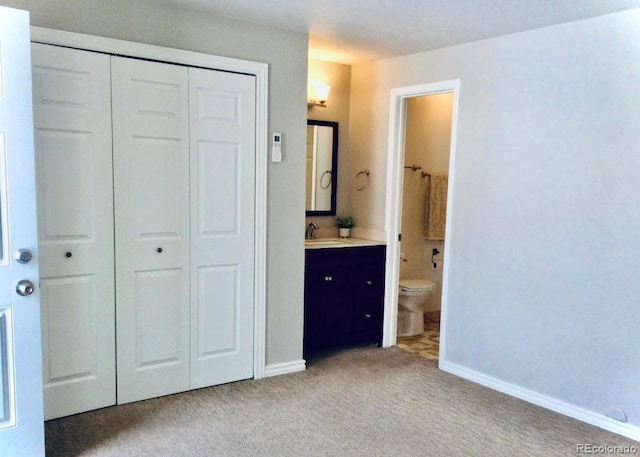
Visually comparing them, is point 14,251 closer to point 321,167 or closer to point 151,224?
point 151,224

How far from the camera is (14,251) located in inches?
89.5

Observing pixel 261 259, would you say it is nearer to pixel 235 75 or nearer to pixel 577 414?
pixel 235 75

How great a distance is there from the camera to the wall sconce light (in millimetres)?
4215

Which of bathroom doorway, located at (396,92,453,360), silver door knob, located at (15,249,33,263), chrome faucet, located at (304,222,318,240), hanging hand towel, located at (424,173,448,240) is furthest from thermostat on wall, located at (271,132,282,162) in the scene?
hanging hand towel, located at (424,173,448,240)

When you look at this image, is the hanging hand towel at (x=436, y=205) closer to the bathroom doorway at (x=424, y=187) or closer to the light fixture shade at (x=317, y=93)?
the bathroom doorway at (x=424, y=187)

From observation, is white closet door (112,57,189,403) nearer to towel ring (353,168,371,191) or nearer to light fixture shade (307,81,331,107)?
light fixture shade (307,81,331,107)

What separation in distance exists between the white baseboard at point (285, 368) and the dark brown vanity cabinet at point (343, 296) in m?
0.24

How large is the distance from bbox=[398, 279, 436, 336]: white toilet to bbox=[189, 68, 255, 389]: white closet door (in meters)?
1.66

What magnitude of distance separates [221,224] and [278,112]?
85cm

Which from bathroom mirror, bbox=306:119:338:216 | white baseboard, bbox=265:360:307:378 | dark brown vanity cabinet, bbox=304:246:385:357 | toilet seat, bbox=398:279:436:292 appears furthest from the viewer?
toilet seat, bbox=398:279:436:292

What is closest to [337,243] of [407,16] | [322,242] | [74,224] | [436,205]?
[322,242]

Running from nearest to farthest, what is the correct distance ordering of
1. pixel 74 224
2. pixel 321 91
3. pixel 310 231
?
pixel 74 224, pixel 321 91, pixel 310 231

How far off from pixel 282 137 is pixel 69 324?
173 centimetres

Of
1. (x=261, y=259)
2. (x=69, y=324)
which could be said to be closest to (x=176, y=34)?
(x=261, y=259)
